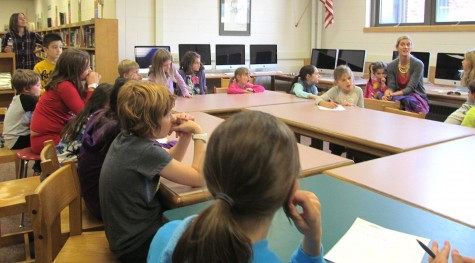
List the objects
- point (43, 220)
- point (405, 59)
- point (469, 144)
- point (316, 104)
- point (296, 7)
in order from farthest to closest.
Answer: point (296, 7) → point (405, 59) → point (316, 104) → point (469, 144) → point (43, 220)

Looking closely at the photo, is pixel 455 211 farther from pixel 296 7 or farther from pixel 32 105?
pixel 296 7

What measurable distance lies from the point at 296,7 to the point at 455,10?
8.76 feet

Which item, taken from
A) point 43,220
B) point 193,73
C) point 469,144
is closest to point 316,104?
point 469,144

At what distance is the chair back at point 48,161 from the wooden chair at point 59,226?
6.1 inches

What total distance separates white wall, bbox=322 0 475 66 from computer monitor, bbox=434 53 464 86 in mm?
457

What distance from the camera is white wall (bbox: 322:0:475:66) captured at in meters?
5.44

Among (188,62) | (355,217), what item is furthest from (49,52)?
(355,217)

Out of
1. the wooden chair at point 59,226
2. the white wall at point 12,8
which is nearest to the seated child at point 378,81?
the wooden chair at point 59,226

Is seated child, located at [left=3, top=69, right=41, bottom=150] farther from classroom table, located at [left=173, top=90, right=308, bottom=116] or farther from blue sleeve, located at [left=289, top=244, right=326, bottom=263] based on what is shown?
blue sleeve, located at [left=289, top=244, right=326, bottom=263]

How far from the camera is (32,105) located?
316 centimetres

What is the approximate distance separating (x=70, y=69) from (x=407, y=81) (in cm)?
351

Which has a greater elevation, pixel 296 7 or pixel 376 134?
pixel 296 7

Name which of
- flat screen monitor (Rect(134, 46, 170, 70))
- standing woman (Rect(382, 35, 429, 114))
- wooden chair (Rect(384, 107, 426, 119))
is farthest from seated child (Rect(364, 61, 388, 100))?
flat screen monitor (Rect(134, 46, 170, 70))

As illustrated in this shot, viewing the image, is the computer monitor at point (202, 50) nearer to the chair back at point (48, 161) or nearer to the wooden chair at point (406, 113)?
the wooden chair at point (406, 113)
